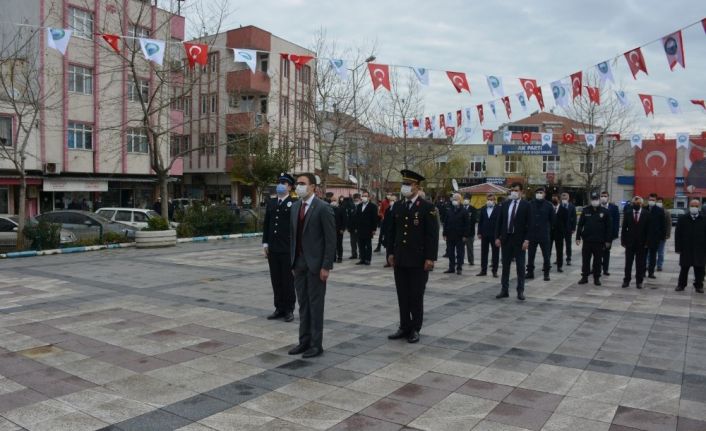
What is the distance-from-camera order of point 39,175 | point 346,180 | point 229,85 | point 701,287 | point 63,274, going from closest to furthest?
point 701,287 < point 63,274 < point 39,175 < point 229,85 < point 346,180

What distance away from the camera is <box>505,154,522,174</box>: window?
57156 millimetres

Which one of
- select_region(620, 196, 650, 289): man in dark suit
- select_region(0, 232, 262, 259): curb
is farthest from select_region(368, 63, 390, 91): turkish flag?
select_region(0, 232, 262, 259): curb

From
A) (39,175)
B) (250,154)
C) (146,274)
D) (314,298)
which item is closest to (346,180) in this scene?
(250,154)

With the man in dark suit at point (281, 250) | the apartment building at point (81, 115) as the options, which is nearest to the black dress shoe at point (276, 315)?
the man in dark suit at point (281, 250)

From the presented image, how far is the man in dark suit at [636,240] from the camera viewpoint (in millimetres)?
11164

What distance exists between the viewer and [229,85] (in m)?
38.4

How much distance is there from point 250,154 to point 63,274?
1945 cm

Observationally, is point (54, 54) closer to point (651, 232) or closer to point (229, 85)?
point (229, 85)

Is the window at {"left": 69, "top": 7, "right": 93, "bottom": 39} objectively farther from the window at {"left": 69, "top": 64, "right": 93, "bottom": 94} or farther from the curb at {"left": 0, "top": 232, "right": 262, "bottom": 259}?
the curb at {"left": 0, "top": 232, "right": 262, "bottom": 259}

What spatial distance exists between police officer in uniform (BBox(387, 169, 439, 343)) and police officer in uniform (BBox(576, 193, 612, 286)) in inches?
231

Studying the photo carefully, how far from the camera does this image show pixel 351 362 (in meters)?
5.87

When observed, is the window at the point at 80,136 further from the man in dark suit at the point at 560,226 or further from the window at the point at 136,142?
the man in dark suit at the point at 560,226

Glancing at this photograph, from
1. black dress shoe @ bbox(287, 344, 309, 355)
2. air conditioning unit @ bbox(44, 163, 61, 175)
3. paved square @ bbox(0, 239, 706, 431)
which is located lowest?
paved square @ bbox(0, 239, 706, 431)

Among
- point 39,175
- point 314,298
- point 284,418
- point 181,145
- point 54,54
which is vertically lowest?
point 284,418
